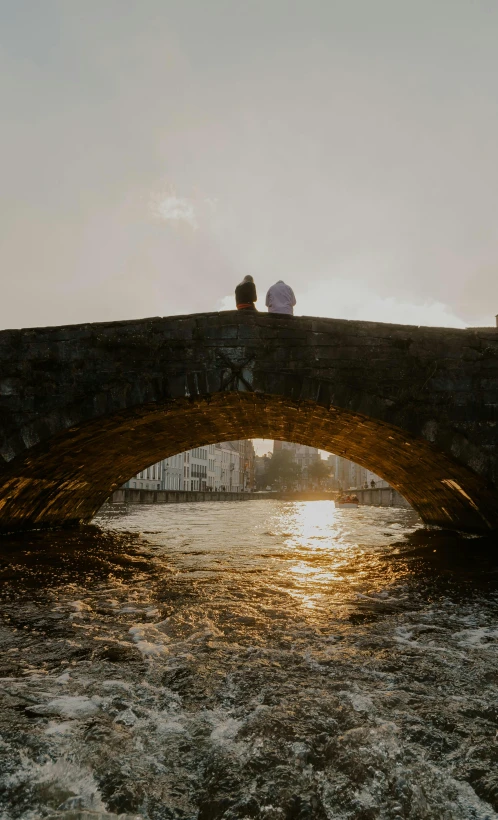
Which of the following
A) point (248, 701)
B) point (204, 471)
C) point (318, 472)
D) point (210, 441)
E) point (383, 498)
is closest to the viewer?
point (248, 701)

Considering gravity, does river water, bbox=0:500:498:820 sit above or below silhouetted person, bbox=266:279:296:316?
below

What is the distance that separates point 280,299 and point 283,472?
459 ft

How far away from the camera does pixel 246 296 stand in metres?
10.7

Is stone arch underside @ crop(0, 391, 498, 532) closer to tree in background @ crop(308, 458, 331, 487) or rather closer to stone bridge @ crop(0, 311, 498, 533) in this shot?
stone bridge @ crop(0, 311, 498, 533)

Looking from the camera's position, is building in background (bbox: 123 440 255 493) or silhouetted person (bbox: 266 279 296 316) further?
building in background (bbox: 123 440 255 493)

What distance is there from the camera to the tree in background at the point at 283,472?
149000 mm

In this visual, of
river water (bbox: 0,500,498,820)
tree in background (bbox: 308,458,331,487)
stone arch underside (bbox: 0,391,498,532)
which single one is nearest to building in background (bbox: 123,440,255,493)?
tree in background (bbox: 308,458,331,487)

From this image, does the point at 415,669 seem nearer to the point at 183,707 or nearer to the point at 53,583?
the point at 183,707

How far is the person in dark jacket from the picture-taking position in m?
10.7

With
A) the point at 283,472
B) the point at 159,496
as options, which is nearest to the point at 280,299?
the point at 159,496

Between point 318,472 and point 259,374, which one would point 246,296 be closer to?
point 259,374

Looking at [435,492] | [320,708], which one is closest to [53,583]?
[320,708]

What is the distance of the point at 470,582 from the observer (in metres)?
9.03

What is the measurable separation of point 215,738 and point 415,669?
2.06 meters
